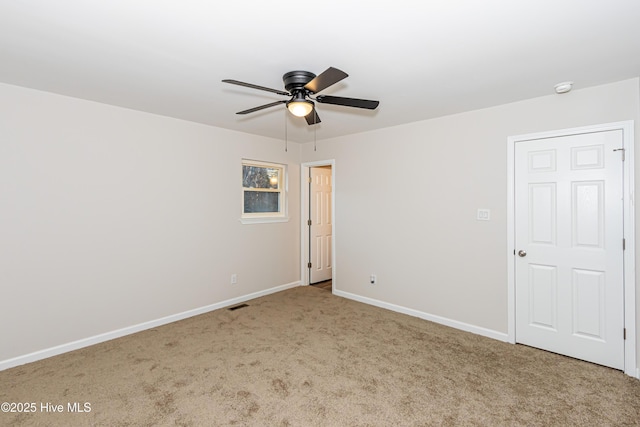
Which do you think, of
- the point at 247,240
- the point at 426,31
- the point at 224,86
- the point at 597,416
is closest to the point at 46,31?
the point at 224,86

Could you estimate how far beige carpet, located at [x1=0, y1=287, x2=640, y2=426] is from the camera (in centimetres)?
206

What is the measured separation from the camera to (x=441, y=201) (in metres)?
3.66

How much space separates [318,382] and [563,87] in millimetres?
3206

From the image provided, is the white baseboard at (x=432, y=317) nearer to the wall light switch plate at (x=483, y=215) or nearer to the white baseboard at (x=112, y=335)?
the wall light switch plate at (x=483, y=215)

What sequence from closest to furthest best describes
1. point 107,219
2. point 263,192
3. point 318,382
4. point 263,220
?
point 318,382 → point 107,219 → point 263,220 → point 263,192

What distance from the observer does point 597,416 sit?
206 centimetres

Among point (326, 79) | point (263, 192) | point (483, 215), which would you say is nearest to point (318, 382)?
point (326, 79)

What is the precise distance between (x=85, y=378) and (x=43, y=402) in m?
0.31

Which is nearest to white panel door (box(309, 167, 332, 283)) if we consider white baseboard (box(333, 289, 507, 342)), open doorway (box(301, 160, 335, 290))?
open doorway (box(301, 160, 335, 290))

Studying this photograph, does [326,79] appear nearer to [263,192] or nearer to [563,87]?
[563,87]

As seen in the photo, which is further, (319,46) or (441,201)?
(441,201)

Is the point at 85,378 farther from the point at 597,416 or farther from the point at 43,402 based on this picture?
the point at 597,416

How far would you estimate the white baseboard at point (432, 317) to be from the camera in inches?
129

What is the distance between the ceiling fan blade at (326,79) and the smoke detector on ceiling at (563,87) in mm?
2036
